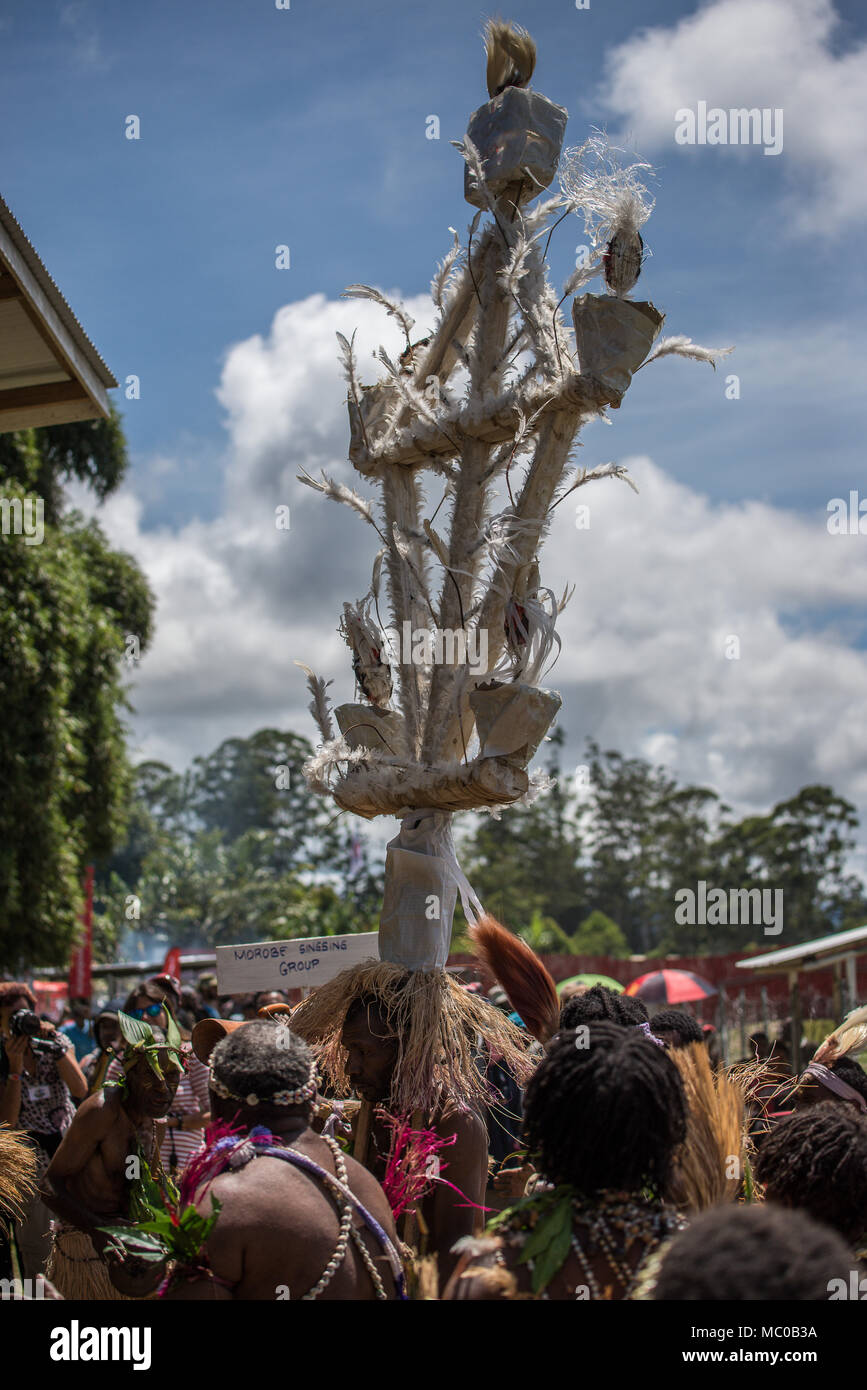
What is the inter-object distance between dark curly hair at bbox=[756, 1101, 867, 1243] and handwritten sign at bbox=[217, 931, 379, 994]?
314 centimetres

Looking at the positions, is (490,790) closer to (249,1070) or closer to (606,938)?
(249,1070)

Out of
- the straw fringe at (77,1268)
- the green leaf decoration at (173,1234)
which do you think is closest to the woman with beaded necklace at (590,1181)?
the green leaf decoration at (173,1234)

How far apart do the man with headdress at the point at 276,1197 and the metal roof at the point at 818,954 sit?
9232mm

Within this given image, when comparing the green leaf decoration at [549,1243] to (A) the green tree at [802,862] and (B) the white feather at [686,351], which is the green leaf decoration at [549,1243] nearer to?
(B) the white feather at [686,351]

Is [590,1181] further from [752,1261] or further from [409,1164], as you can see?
[409,1164]

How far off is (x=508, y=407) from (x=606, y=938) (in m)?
49.5

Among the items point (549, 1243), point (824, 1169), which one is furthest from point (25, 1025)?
point (824, 1169)

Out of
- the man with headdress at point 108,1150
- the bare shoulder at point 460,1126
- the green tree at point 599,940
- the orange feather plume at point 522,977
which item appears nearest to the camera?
the bare shoulder at point 460,1126

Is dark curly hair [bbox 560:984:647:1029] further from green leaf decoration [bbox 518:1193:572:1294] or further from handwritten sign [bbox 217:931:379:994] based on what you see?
handwritten sign [bbox 217:931:379:994]

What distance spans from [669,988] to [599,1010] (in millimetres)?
10341

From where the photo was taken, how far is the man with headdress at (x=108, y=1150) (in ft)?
13.7

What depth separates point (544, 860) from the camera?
64.0 meters

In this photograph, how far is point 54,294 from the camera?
4.96 metres
